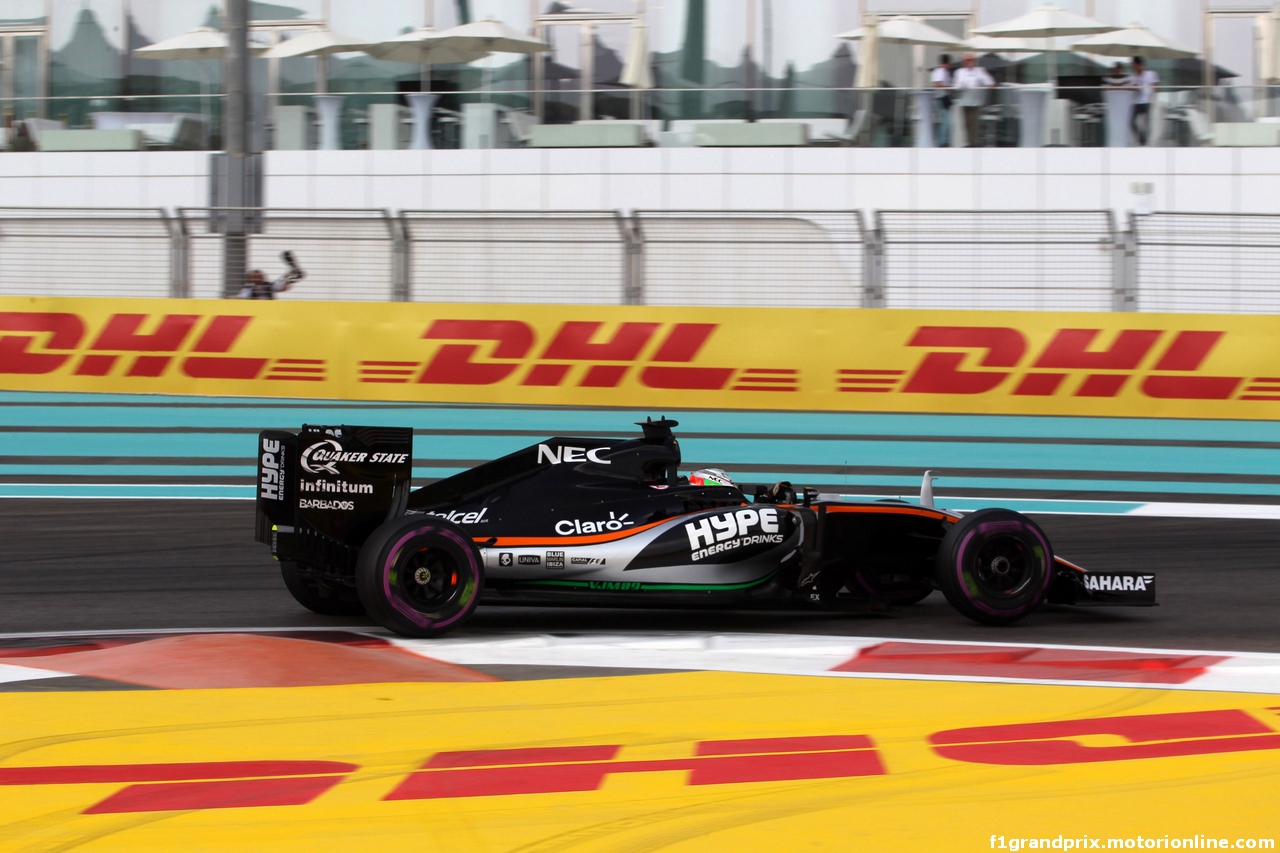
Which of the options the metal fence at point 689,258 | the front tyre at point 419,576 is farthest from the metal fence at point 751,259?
the front tyre at point 419,576

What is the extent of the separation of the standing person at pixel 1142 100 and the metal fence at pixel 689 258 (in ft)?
12.2

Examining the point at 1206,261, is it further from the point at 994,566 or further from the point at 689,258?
the point at 994,566

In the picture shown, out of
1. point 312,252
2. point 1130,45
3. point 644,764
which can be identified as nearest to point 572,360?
point 312,252

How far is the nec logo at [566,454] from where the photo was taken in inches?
266

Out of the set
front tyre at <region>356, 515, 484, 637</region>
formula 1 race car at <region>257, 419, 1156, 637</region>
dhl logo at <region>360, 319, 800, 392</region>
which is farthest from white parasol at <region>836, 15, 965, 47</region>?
front tyre at <region>356, 515, 484, 637</region>

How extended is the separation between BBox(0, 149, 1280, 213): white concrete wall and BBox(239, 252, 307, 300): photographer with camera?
170 inches

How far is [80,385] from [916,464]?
715 centimetres

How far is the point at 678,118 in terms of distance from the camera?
57.1 ft

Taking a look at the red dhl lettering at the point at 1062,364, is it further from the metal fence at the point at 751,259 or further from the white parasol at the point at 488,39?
the white parasol at the point at 488,39

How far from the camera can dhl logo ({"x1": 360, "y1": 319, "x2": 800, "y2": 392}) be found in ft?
40.0

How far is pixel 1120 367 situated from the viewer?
38.5 ft

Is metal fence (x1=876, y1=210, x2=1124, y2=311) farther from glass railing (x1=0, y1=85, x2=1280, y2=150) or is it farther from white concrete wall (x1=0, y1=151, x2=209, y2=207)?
white concrete wall (x1=0, y1=151, x2=209, y2=207)

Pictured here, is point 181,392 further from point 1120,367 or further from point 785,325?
point 1120,367

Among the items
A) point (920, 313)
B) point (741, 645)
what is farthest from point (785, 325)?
point (741, 645)
